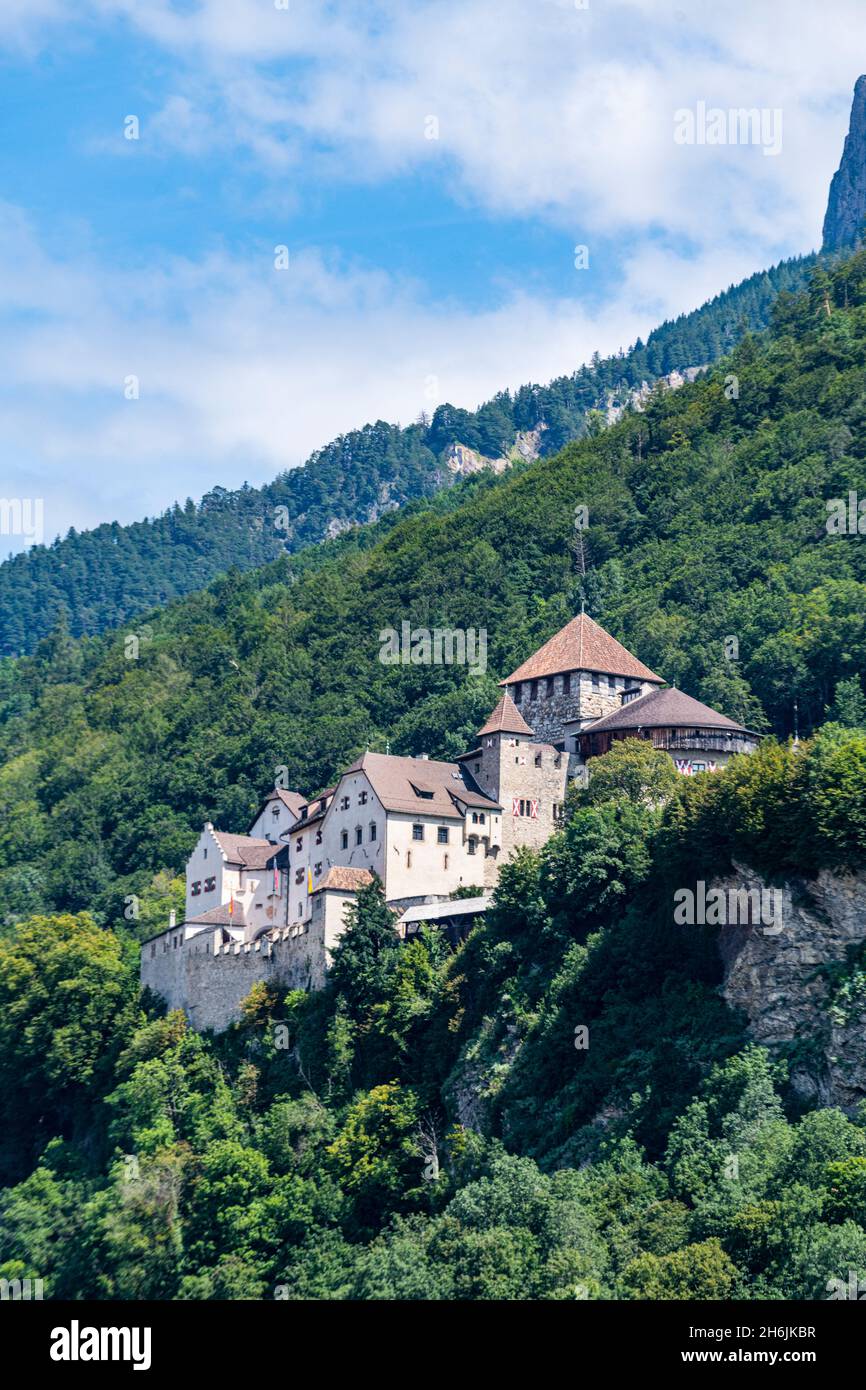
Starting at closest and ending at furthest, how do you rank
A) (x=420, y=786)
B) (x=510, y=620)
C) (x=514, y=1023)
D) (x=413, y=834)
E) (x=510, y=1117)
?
1. (x=510, y=1117)
2. (x=514, y=1023)
3. (x=413, y=834)
4. (x=420, y=786)
5. (x=510, y=620)

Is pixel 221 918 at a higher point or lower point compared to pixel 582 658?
lower

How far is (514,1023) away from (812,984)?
11.5m

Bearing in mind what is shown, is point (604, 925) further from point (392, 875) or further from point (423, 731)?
point (423, 731)

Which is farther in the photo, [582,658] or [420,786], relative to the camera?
[582,658]

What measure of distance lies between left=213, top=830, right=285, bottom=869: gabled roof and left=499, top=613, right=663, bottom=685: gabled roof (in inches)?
542

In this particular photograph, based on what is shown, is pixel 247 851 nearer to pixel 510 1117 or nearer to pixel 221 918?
pixel 221 918

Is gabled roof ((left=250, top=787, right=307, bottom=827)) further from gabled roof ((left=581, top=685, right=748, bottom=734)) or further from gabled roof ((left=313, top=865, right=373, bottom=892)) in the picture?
gabled roof ((left=581, top=685, right=748, bottom=734))

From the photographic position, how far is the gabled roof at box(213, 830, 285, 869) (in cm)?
7817

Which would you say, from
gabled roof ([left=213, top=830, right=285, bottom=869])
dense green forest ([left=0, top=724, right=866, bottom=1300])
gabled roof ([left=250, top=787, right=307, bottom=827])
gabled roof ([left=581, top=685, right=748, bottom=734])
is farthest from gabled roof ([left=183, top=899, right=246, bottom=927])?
gabled roof ([left=581, top=685, right=748, bottom=734])

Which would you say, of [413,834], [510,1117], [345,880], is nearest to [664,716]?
[413,834]

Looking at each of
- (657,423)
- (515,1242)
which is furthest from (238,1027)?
(657,423)

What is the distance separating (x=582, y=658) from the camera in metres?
80.6

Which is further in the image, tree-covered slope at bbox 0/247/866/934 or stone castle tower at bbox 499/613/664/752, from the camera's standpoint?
tree-covered slope at bbox 0/247/866/934
